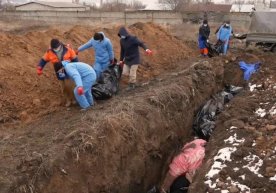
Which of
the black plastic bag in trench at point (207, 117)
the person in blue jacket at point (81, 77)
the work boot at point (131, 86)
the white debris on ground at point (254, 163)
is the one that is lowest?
the black plastic bag in trench at point (207, 117)

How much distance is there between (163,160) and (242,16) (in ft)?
67.3

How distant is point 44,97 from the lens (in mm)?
9312

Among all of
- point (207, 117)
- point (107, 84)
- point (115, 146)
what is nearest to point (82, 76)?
point (107, 84)

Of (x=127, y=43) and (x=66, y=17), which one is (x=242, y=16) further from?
(x=127, y=43)

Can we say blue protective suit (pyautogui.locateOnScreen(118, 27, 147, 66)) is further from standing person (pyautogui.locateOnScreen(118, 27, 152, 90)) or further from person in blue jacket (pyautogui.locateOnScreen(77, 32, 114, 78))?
person in blue jacket (pyautogui.locateOnScreen(77, 32, 114, 78))

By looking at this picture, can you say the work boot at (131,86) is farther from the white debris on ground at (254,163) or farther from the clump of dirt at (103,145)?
the white debris on ground at (254,163)

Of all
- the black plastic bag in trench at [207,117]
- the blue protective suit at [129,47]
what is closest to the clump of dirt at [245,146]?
the black plastic bag in trench at [207,117]

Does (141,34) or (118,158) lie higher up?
(141,34)

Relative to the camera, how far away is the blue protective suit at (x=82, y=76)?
Result: 741 cm

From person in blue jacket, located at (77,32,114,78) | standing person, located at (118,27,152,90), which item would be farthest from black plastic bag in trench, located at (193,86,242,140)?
person in blue jacket, located at (77,32,114,78)

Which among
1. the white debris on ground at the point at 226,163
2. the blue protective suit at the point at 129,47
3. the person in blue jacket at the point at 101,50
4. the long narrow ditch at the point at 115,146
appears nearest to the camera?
the white debris on ground at the point at 226,163

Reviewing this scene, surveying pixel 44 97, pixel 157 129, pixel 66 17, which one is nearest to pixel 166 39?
pixel 44 97

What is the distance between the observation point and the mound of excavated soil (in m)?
8.72

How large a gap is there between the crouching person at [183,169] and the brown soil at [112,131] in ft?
0.99
